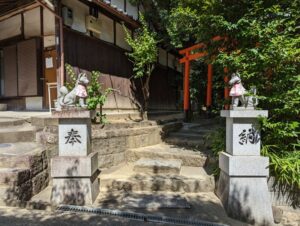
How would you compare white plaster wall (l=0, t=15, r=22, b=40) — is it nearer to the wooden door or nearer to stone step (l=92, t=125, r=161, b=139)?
the wooden door

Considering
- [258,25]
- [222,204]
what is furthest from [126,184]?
[258,25]

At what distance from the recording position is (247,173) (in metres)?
4.73

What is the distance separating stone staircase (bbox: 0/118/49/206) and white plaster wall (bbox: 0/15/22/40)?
511cm

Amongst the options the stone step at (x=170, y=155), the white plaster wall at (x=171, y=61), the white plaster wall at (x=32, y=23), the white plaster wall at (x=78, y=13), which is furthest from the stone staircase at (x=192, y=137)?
the white plaster wall at (x=171, y=61)

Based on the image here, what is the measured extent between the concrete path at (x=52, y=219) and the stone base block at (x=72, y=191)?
42cm

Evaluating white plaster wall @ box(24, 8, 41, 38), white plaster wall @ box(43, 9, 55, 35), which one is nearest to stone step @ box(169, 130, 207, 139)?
white plaster wall @ box(43, 9, 55, 35)

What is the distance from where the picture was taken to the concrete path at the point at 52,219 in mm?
3949

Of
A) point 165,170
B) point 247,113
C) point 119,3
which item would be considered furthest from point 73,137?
point 119,3

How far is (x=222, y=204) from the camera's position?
5.04m

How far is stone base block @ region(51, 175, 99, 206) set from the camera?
487 cm

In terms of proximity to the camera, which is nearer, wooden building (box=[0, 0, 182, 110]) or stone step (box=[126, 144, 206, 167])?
stone step (box=[126, 144, 206, 167])

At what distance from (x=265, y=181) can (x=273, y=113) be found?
4.48 ft

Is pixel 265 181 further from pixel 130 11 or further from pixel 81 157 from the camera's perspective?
pixel 130 11

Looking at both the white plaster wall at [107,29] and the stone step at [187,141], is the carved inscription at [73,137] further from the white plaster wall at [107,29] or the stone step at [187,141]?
the white plaster wall at [107,29]
